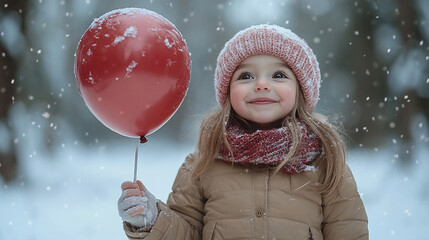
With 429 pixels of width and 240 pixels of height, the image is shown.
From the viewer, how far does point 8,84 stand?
4.61 m

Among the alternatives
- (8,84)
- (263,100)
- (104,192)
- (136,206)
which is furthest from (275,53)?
(104,192)

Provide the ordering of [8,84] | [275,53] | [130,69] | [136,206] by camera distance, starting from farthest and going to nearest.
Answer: [8,84]
[275,53]
[136,206]
[130,69]

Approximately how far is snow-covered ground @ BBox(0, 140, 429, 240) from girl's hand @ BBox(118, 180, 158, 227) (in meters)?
2.14

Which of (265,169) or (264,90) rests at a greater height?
(264,90)

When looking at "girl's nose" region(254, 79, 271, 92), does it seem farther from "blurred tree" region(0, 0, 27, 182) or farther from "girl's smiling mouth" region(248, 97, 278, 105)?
"blurred tree" region(0, 0, 27, 182)

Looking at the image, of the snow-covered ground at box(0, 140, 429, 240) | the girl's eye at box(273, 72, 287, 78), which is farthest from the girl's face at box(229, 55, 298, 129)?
the snow-covered ground at box(0, 140, 429, 240)

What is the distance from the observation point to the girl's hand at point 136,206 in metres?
1.56

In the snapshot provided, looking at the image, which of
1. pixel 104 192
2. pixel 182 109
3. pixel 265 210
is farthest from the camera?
pixel 182 109

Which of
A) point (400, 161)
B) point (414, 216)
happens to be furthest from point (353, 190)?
point (400, 161)

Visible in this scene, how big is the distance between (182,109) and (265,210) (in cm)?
577

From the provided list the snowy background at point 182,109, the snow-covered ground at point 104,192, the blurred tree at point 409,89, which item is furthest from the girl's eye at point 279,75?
the blurred tree at point 409,89

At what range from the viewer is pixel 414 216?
13.5 ft

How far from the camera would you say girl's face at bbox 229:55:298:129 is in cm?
180

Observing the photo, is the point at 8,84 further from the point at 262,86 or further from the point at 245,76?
the point at 262,86
